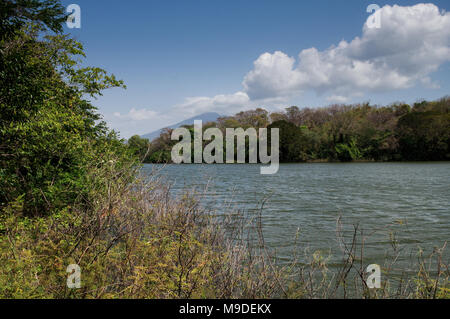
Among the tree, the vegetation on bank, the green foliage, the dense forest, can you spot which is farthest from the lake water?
the dense forest

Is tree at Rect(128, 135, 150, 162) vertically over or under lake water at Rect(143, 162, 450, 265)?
over

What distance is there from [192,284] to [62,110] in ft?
20.1

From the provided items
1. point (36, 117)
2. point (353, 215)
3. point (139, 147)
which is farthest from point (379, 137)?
point (36, 117)

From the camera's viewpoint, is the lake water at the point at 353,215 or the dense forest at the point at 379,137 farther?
the dense forest at the point at 379,137

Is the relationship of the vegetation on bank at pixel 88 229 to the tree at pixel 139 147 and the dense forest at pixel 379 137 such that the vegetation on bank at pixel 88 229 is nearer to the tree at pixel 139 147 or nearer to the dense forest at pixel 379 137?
the tree at pixel 139 147

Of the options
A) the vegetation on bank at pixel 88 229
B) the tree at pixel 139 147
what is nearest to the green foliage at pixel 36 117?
the vegetation on bank at pixel 88 229

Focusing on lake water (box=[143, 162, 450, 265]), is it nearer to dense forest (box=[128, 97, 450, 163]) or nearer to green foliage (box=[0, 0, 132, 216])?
green foliage (box=[0, 0, 132, 216])

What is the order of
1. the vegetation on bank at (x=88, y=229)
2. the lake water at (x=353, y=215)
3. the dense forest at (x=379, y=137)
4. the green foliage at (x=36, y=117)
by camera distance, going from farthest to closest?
the dense forest at (x=379, y=137) < the lake water at (x=353, y=215) < the green foliage at (x=36, y=117) < the vegetation on bank at (x=88, y=229)

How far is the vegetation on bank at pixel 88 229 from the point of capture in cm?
447

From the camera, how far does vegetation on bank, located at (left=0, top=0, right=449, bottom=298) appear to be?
176 inches

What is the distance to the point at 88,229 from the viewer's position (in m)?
4.46

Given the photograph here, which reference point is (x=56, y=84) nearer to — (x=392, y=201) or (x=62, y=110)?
(x=62, y=110)

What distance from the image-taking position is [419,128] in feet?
203
